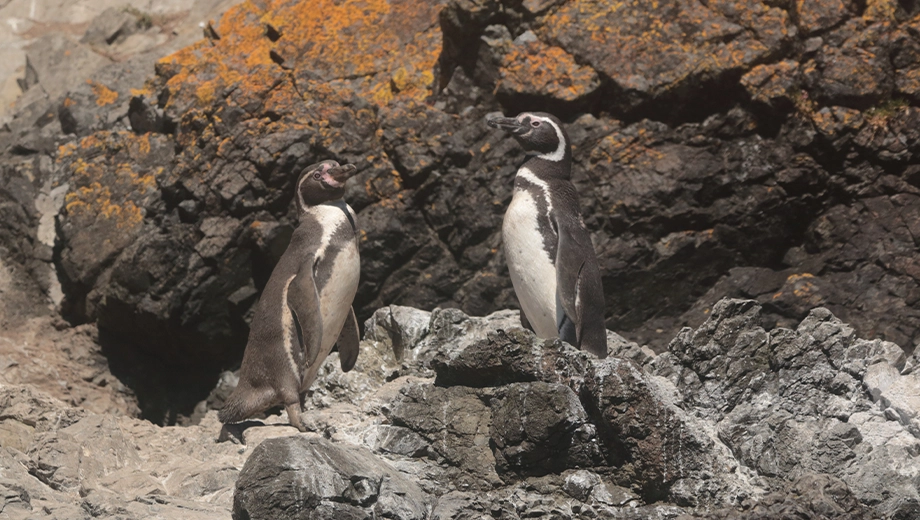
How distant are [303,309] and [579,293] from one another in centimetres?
172

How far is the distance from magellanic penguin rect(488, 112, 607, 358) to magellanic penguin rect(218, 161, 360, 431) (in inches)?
42.9

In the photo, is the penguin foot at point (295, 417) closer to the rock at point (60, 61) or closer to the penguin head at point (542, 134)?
the penguin head at point (542, 134)

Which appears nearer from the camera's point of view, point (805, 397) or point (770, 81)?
point (805, 397)

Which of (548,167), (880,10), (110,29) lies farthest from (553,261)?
(110,29)


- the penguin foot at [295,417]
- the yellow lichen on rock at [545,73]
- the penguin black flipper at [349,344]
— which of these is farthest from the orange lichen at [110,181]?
the yellow lichen on rock at [545,73]

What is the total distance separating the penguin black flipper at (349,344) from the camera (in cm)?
696

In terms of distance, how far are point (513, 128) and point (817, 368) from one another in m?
2.73

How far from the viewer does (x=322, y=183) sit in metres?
6.86

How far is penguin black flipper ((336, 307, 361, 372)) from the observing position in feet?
22.8

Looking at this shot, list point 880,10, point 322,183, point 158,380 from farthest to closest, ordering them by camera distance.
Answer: point 158,380, point 880,10, point 322,183

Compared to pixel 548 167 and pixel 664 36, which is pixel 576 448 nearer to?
pixel 548 167

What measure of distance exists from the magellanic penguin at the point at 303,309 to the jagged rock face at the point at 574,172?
4.49 ft

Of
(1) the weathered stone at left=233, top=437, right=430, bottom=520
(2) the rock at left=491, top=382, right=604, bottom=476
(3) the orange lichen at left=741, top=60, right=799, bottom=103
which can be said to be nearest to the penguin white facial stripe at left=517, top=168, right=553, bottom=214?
(2) the rock at left=491, top=382, right=604, bottom=476

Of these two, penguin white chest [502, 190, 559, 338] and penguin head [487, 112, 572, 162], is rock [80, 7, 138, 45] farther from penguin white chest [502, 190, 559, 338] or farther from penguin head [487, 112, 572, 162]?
penguin white chest [502, 190, 559, 338]
